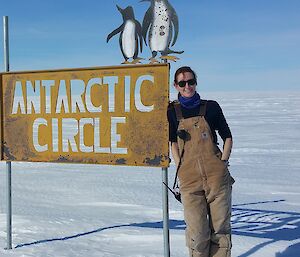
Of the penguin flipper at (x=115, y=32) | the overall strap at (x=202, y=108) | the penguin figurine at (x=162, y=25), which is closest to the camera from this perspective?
the overall strap at (x=202, y=108)

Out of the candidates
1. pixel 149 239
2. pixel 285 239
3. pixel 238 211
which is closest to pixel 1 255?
pixel 149 239

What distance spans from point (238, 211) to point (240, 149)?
785 cm

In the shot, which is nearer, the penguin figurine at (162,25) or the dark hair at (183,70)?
the dark hair at (183,70)

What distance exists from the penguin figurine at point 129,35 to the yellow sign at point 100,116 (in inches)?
4.8

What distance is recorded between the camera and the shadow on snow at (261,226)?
4.60m

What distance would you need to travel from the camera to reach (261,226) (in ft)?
17.7

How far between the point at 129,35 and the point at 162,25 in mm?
337

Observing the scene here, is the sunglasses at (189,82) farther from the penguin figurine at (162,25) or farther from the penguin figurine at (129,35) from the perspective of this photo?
the penguin figurine at (129,35)

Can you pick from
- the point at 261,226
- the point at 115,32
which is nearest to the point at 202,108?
the point at 115,32

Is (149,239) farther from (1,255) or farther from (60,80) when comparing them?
(60,80)

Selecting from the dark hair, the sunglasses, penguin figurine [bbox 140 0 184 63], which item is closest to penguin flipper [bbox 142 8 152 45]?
penguin figurine [bbox 140 0 184 63]

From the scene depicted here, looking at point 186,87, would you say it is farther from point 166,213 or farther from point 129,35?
point 166,213

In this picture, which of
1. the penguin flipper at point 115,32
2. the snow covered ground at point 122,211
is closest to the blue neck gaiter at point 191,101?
the penguin flipper at point 115,32

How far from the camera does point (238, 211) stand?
6258 mm
